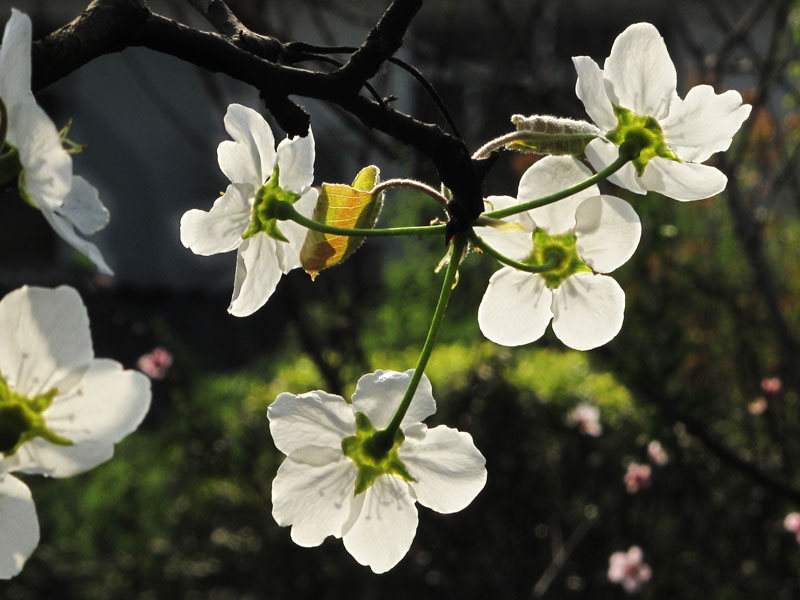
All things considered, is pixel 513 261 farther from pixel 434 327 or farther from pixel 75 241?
pixel 75 241

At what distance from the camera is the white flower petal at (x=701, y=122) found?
55cm

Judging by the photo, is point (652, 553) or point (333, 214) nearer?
point (333, 214)

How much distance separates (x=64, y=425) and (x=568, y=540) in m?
2.49

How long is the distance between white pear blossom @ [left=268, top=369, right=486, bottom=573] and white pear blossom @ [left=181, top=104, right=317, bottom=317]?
7 cm

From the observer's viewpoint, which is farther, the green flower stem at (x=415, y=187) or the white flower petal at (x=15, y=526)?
the green flower stem at (x=415, y=187)

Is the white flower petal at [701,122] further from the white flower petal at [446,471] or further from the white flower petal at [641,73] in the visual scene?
the white flower petal at [446,471]

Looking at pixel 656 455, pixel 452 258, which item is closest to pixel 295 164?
pixel 452 258

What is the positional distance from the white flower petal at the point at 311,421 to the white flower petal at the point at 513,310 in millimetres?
99

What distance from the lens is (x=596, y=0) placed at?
7.45m

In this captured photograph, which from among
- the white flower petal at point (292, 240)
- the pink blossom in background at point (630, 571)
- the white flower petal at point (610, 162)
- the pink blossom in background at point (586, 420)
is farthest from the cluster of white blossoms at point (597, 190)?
the pink blossom in background at point (586, 420)

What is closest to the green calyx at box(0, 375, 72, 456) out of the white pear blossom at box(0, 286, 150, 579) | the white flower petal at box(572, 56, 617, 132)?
the white pear blossom at box(0, 286, 150, 579)

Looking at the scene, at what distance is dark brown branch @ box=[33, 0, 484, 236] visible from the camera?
16.4 inches

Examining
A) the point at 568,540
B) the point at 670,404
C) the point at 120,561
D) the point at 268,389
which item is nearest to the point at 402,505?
the point at 670,404

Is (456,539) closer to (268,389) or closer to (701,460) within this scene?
(701,460)
